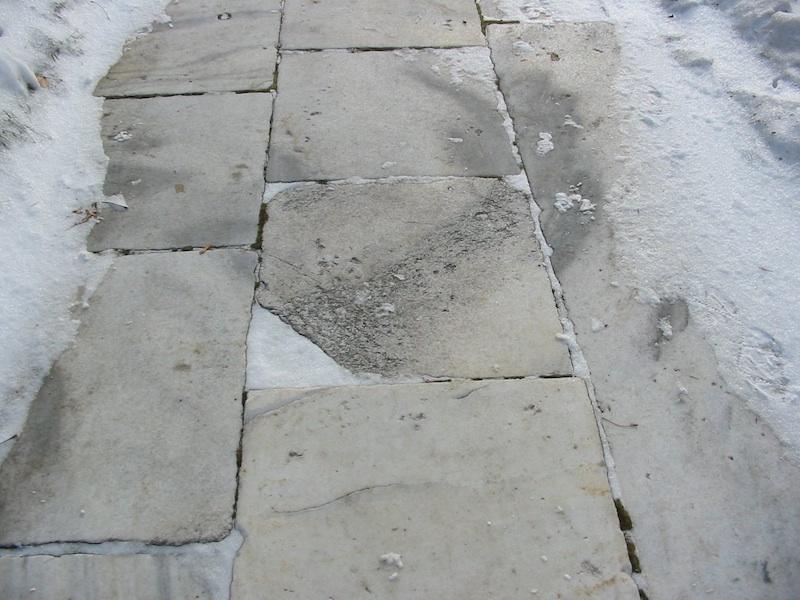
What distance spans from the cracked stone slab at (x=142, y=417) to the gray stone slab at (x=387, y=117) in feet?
2.48

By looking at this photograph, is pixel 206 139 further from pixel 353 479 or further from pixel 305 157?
pixel 353 479

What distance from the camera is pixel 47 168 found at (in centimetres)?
304

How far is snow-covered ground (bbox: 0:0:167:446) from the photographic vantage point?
2484 mm

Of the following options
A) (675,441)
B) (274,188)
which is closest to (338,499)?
(675,441)

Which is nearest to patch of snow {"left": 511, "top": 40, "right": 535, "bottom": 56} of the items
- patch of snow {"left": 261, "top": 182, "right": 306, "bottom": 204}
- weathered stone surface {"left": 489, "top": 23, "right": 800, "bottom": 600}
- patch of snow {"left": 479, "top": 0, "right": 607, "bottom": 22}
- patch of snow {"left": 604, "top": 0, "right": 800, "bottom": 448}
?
patch of snow {"left": 479, "top": 0, "right": 607, "bottom": 22}

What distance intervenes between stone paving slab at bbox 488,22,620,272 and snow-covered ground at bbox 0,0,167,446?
186 centimetres

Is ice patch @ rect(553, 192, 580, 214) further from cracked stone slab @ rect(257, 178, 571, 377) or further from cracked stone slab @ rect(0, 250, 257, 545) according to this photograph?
cracked stone slab @ rect(0, 250, 257, 545)

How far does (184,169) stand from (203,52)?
99cm

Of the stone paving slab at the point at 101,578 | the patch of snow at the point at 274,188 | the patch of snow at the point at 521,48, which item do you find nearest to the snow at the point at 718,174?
the patch of snow at the point at 521,48

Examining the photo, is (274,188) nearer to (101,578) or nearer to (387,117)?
(387,117)

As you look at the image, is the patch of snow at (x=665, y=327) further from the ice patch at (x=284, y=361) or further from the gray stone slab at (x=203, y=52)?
the gray stone slab at (x=203, y=52)

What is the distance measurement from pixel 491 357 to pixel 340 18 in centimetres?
250

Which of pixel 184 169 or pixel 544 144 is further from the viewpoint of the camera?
pixel 544 144

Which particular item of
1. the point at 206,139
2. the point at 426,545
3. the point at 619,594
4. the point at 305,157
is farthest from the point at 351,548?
the point at 206,139
